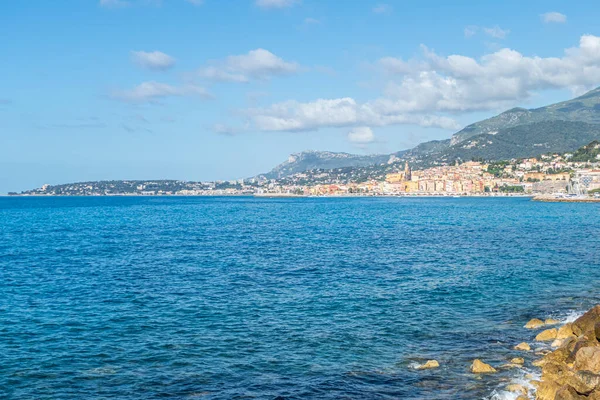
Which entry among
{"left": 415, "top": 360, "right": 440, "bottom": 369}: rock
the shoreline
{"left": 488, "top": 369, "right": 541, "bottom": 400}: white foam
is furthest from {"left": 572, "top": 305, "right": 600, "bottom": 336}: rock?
the shoreline

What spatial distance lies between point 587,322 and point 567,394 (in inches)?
279

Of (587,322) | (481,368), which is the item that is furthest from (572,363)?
(587,322)

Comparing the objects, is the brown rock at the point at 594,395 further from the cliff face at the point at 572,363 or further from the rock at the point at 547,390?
the rock at the point at 547,390

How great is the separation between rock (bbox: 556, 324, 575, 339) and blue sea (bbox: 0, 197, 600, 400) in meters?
1.15

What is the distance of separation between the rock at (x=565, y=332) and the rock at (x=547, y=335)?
0.16 metres

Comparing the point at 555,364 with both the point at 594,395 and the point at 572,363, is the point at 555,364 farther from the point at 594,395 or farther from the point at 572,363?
the point at 594,395

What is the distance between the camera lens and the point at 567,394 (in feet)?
44.4

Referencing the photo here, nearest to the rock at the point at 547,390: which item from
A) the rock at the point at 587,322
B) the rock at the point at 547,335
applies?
the rock at the point at 587,322

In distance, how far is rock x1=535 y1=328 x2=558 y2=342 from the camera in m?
20.3

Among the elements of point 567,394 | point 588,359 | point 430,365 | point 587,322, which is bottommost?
point 430,365

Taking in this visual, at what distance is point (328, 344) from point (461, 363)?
16.0 feet

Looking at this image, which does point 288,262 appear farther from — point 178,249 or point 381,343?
point 381,343

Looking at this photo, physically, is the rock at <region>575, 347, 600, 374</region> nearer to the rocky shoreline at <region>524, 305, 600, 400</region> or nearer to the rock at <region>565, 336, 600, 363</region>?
the rocky shoreline at <region>524, 305, 600, 400</region>

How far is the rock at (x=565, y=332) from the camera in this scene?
66.1 feet
